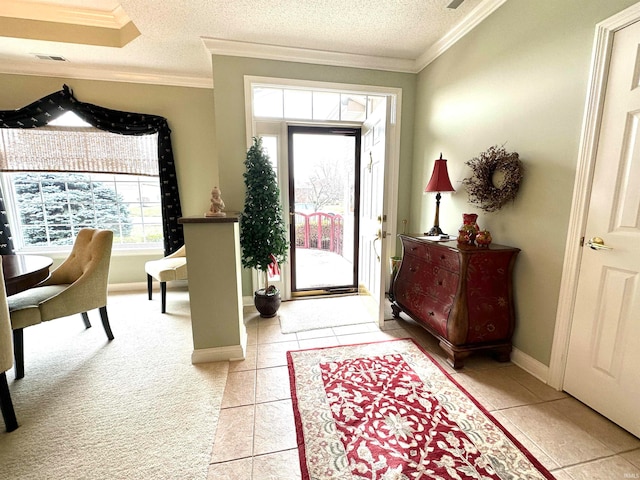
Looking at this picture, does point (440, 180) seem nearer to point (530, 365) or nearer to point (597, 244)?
point (597, 244)

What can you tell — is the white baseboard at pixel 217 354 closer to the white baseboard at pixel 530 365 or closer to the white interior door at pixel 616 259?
the white baseboard at pixel 530 365

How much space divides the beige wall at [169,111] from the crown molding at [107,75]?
0.05 metres

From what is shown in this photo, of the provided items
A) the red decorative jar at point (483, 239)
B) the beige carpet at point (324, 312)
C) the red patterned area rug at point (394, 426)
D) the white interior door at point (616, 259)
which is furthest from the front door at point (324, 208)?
the white interior door at point (616, 259)

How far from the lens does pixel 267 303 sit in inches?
107

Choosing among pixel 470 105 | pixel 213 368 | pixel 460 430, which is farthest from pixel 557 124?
pixel 213 368

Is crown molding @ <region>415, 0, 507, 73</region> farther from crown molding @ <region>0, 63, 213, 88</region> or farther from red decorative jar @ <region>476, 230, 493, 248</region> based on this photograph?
crown molding @ <region>0, 63, 213, 88</region>

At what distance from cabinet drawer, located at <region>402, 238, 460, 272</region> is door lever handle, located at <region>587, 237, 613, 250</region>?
0.68 m

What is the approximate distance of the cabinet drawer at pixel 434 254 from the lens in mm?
1889

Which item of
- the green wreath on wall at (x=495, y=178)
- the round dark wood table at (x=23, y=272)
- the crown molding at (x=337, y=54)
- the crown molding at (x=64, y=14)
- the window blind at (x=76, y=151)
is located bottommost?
the round dark wood table at (x=23, y=272)

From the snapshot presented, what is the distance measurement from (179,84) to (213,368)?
3.33 meters

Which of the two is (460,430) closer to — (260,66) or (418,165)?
(418,165)

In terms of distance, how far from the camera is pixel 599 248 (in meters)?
1.45

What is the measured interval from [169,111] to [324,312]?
3120mm

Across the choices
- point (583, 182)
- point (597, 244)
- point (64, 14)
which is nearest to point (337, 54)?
point (583, 182)
